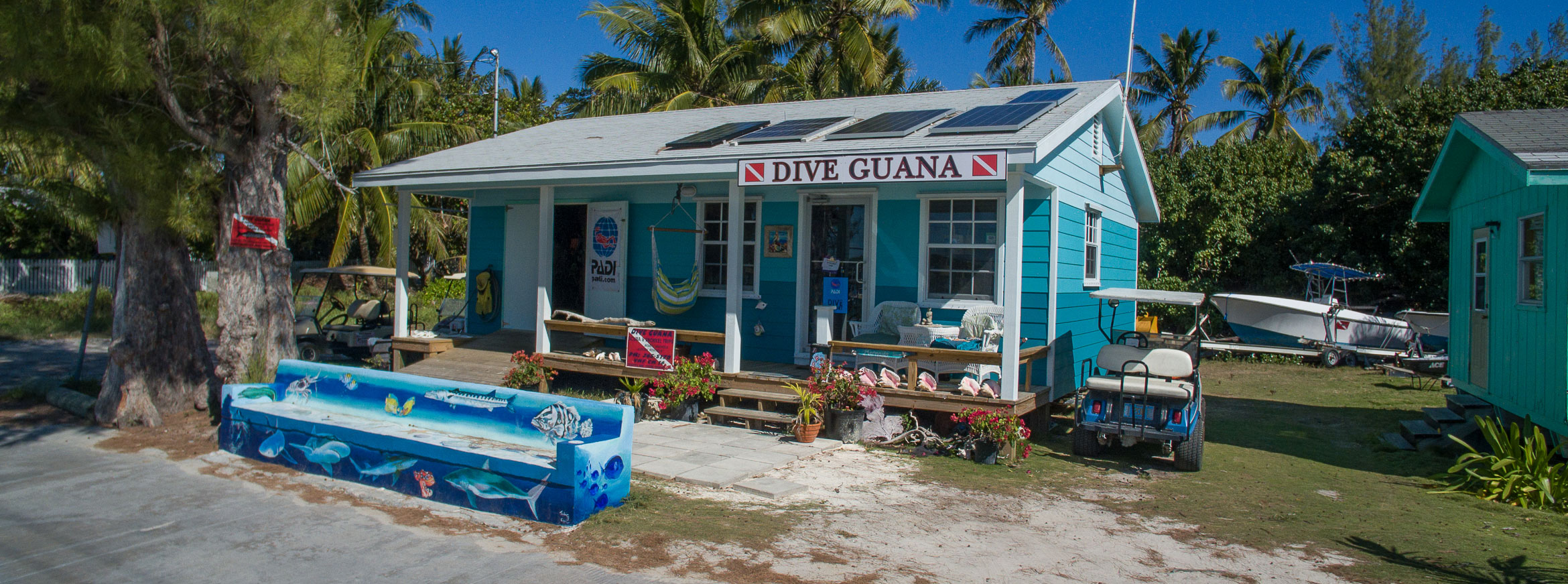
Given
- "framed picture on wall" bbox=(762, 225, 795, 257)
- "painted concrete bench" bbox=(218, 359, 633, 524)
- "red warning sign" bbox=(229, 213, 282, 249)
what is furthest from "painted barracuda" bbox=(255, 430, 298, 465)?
"framed picture on wall" bbox=(762, 225, 795, 257)

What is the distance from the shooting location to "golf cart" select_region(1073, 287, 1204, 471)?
25.7 ft

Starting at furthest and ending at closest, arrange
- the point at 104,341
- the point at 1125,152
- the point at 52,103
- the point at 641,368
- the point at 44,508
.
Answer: the point at 104,341
the point at 1125,152
the point at 641,368
the point at 52,103
the point at 44,508

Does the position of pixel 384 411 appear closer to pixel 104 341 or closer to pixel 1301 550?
pixel 1301 550

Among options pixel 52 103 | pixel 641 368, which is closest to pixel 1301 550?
pixel 641 368

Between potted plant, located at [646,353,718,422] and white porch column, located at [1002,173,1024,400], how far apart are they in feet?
10.7

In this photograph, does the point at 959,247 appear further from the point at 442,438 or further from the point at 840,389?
the point at 442,438

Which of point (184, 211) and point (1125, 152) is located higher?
point (1125, 152)

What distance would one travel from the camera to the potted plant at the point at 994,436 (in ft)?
26.5

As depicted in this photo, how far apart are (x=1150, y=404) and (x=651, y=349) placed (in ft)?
17.7

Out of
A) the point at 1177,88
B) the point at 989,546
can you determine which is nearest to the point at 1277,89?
the point at 1177,88

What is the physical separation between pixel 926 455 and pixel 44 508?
6984 mm

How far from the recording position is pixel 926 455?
8469mm

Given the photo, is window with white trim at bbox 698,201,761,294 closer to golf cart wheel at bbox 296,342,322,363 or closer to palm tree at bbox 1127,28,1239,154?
golf cart wheel at bbox 296,342,322,363

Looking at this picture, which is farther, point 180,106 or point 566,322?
point 566,322
